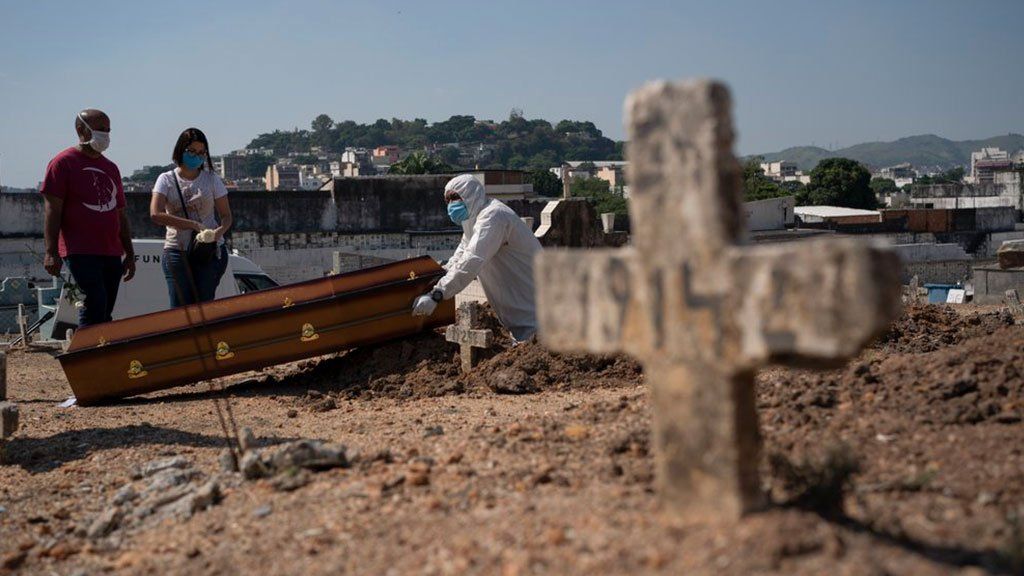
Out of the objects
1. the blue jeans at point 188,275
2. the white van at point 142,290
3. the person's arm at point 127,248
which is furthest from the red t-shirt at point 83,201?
the white van at point 142,290

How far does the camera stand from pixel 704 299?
3246 mm

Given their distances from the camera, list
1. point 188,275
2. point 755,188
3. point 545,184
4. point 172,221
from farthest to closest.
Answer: point 545,184 < point 755,188 < point 188,275 < point 172,221

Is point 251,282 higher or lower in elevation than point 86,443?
higher

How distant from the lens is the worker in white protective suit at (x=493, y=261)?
893 centimetres

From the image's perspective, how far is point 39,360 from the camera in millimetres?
12984

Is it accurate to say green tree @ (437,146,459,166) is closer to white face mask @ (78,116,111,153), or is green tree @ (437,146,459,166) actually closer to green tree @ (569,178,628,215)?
green tree @ (569,178,628,215)

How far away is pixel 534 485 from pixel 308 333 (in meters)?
4.82

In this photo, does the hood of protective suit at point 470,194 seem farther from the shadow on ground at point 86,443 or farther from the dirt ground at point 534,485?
the shadow on ground at point 86,443

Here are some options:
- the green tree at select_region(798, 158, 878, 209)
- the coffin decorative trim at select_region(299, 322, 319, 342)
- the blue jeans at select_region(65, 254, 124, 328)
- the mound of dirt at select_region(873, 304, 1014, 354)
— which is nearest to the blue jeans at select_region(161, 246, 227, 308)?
the blue jeans at select_region(65, 254, 124, 328)

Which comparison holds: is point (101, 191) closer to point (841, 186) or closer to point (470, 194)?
point (470, 194)

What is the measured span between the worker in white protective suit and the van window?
21.0 ft

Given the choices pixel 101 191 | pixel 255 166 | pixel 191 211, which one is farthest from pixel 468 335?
pixel 255 166

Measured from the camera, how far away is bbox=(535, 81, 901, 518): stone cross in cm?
308

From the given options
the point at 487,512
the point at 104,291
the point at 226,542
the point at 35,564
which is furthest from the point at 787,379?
the point at 104,291
